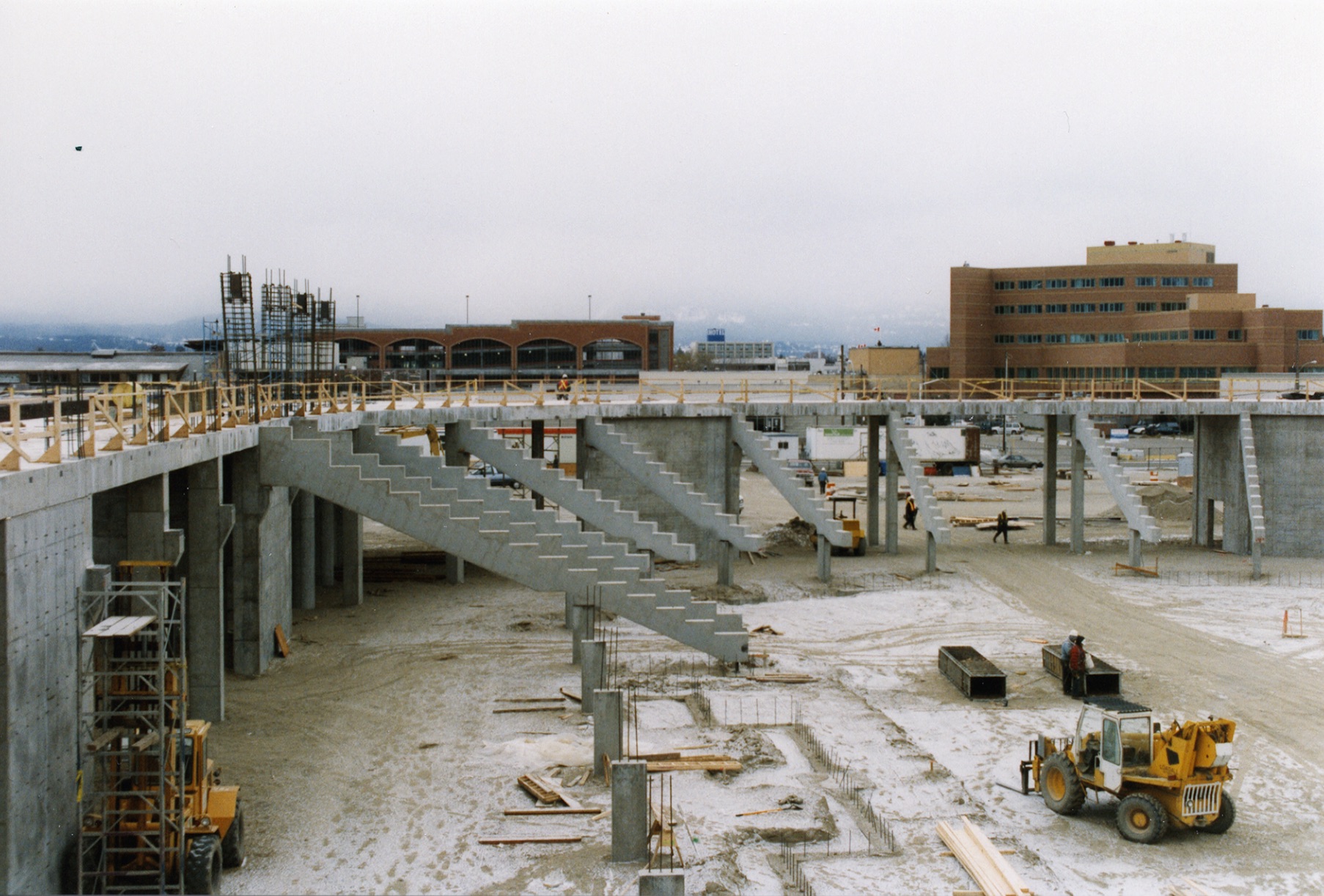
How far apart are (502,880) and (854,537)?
2526 cm

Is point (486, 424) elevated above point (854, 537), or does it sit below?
above

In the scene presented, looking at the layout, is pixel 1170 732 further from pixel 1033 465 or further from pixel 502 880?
pixel 1033 465

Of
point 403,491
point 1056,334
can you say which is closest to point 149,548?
point 403,491

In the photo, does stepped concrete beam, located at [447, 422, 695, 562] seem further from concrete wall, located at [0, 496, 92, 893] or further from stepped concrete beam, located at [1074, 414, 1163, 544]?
concrete wall, located at [0, 496, 92, 893]

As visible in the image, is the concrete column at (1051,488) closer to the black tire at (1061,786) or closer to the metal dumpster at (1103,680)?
the metal dumpster at (1103,680)

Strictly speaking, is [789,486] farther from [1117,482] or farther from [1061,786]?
[1061,786]

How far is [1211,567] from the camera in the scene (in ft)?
120

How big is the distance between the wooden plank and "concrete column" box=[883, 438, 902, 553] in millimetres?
22570

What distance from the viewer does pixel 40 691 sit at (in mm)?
13188

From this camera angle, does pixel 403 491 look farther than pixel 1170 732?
Yes

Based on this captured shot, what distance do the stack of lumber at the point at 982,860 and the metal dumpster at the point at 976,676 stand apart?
231 inches

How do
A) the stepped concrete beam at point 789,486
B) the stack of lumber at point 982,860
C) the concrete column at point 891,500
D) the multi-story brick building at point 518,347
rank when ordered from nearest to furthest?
the stack of lumber at point 982,860
the stepped concrete beam at point 789,486
the concrete column at point 891,500
the multi-story brick building at point 518,347

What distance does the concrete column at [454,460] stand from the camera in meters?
31.4

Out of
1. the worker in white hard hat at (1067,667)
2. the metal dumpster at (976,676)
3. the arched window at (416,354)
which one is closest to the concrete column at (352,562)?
the metal dumpster at (976,676)
